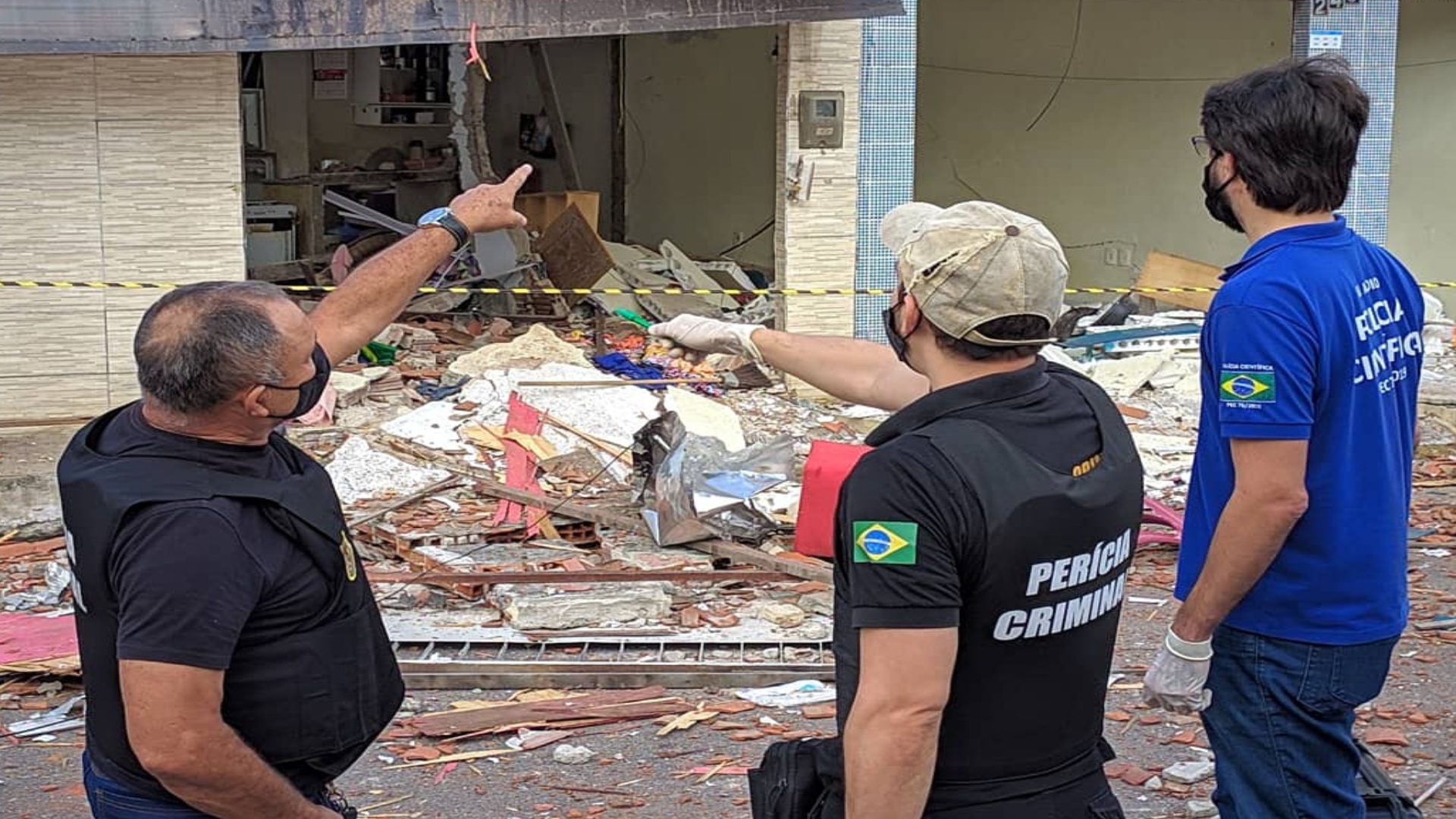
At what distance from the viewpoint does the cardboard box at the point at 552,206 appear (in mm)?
14234

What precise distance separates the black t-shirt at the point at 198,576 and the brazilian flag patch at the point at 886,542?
37.9 inches

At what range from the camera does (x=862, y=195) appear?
11258 millimetres

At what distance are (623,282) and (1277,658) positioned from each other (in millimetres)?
10625

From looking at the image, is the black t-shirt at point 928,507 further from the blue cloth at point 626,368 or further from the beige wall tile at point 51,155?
the beige wall tile at point 51,155

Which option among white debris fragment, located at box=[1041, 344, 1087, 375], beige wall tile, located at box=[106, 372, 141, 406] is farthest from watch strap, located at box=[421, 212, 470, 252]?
white debris fragment, located at box=[1041, 344, 1087, 375]

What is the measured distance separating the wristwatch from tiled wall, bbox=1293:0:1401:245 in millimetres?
10632

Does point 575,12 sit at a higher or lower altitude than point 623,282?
higher

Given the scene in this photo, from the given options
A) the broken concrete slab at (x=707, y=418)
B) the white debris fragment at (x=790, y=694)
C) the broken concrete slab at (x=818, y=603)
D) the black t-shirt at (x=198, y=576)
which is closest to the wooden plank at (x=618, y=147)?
the broken concrete slab at (x=707, y=418)

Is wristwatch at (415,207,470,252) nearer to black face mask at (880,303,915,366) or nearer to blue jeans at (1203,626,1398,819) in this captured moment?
black face mask at (880,303,915,366)

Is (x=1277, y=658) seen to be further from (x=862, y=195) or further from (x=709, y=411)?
(x=862, y=195)

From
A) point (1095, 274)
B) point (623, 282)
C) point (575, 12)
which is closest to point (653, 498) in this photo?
point (575, 12)

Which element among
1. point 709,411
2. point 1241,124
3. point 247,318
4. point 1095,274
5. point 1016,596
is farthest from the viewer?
point 1095,274

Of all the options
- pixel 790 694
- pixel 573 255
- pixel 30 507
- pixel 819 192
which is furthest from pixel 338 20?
pixel 790 694

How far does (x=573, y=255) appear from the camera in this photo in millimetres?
13570
